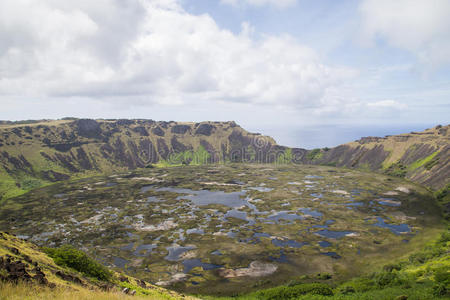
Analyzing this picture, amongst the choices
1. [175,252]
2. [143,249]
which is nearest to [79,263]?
[175,252]

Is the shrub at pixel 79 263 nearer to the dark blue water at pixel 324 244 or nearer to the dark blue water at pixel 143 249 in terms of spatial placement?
the dark blue water at pixel 143 249

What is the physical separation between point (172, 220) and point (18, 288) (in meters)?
91.4

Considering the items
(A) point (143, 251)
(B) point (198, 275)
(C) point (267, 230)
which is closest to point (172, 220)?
(A) point (143, 251)

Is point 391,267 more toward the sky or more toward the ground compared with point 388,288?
more toward the ground

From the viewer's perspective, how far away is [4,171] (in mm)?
188125

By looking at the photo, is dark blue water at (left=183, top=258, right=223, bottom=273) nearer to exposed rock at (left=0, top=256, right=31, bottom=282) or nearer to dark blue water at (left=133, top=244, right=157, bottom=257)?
dark blue water at (left=133, top=244, right=157, bottom=257)

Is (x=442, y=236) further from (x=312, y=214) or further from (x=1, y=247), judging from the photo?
(x=1, y=247)

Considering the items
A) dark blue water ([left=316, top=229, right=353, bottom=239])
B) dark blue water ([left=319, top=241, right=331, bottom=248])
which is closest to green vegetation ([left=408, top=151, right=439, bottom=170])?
dark blue water ([left=316, top=229, right=353, bottom=239])

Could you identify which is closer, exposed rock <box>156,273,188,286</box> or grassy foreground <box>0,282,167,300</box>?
grassy foreground <box>0,282,167,300</box>

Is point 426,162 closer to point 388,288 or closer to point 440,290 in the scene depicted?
point 388,288

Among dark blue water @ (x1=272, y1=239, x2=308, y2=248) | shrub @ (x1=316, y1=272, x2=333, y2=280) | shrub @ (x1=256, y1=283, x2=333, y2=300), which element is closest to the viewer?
shrub @ (x1=256, y1=283, x2=333, y2=300)

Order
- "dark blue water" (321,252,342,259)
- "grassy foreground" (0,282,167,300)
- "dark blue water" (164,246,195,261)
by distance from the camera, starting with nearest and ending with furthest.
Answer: "grassy foreground" (0,282,167,300) → "dark blue water" (321,252,342,259) → "dark blue water" (164,246,195,261)

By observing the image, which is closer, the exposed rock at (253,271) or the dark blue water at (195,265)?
the exposed rock at (253,271)

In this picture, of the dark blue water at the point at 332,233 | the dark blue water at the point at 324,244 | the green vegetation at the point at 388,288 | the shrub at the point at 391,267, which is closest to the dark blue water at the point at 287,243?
the dark blue water at the point at 324,244
